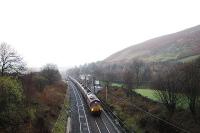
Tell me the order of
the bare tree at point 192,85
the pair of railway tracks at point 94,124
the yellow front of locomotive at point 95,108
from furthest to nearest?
1. the yellow front of locomotive at point 95,108
2. the pair of railway tracks at point 94,124
3. the bare tree at point 192,85

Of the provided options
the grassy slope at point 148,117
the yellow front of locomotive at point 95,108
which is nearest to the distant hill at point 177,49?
the grassy slope at point 148,117

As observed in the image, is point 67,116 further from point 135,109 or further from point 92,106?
point 135,109

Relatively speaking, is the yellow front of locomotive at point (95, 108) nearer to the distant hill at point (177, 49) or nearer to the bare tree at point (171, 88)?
the bare tree at point (171, 88)

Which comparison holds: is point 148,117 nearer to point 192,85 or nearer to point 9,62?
point 192,85

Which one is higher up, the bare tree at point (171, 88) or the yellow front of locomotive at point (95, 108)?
the bare tree at point (171, 88)

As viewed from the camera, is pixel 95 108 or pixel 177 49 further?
pixel 177 49

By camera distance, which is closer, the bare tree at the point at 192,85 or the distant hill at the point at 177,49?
the bare tree at the point at 192,85

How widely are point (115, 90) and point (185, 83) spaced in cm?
3839

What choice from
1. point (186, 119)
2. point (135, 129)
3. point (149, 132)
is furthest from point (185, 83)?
point (135, 129)

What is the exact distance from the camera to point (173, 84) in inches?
1214

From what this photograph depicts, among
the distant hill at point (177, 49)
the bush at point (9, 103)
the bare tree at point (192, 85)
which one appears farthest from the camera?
the distant hill at point (177, 49)

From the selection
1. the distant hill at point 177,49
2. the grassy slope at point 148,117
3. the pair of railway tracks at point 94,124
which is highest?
the distant hill at point 177,49

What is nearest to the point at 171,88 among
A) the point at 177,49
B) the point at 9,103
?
the point at 9,103

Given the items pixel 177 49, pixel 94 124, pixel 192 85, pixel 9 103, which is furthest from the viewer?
pixel 177 49
